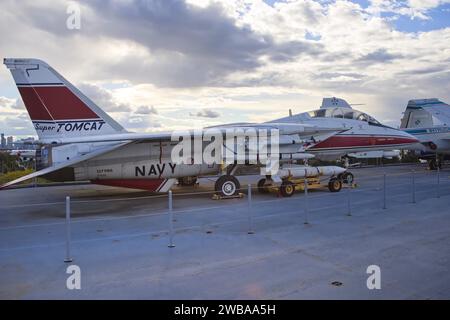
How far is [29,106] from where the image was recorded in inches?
411

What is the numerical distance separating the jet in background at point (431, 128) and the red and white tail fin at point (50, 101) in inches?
728

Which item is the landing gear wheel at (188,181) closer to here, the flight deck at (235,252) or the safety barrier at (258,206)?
the safety barrier at (258,206)

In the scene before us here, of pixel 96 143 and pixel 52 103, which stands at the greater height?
pixel 52 103

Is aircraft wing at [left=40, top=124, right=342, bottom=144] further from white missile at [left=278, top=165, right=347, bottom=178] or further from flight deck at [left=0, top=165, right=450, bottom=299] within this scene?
flight deck at [left=0, top=165, right=450, bottom=299]

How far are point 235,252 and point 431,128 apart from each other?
19.7 metres

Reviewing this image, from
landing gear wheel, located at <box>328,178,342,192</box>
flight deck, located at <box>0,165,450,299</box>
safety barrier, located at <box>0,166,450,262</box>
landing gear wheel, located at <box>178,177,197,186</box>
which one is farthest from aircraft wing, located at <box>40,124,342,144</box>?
landing gear wheel, located at <box>178,177,197,186</box>

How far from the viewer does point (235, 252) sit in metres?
5.50

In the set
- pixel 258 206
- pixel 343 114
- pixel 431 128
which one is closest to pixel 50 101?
pixel 258 206

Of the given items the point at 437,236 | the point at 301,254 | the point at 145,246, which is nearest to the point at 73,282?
the point at 145,246

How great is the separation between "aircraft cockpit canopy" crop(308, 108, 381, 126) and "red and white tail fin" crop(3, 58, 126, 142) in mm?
7905

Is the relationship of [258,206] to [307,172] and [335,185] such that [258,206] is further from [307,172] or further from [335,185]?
[335,185]

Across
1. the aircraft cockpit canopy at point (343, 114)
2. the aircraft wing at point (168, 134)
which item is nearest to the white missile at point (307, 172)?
the aircraft wing at point (168, 134)

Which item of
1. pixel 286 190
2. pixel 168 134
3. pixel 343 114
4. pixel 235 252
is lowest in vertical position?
pixel 235 252

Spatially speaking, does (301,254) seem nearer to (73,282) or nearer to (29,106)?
(73,282)
